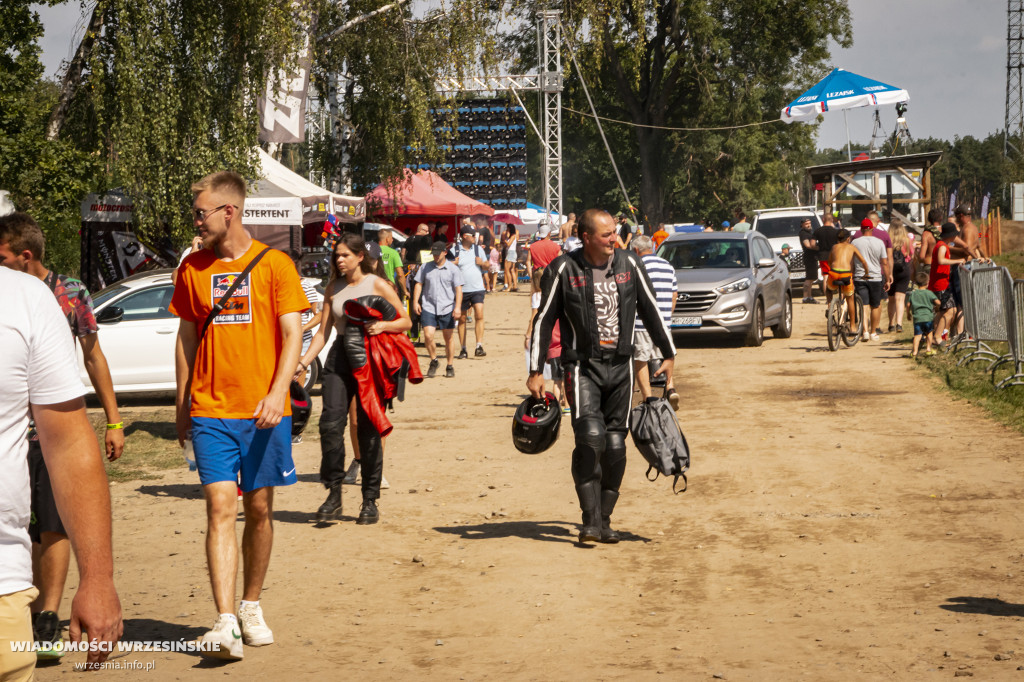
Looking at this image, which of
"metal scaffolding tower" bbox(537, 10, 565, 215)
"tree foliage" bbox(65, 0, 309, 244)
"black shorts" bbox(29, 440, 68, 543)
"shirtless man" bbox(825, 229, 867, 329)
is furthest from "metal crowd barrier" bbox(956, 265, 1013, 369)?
"metal scaffolding tower" bbox(537, 10, 565, 215)

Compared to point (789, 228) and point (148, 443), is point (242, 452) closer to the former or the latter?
point (148, 443)

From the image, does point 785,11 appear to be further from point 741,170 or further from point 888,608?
point 888,608

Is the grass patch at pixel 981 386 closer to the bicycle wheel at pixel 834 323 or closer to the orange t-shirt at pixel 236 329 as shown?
the bicycle wheel at pixel 834 323

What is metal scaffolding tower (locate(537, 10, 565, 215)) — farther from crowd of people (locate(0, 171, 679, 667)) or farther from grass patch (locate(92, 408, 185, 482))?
crowd of people (locate(0, 171, 679, 667))

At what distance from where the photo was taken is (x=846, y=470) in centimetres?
958

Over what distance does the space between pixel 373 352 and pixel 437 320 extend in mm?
8649

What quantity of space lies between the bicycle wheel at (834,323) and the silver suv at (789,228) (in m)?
10.6

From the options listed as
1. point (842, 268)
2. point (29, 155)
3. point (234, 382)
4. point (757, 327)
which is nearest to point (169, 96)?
point (29, 155)

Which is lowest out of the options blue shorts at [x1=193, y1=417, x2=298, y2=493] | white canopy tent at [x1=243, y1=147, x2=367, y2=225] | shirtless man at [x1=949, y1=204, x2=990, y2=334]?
blue shorts at [x1=193, y1=417, x2=298, y2=493]

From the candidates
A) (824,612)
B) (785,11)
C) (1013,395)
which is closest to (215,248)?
(824,612)

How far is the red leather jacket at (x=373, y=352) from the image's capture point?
8172 millimetres

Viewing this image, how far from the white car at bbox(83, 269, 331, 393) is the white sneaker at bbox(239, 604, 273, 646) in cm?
880

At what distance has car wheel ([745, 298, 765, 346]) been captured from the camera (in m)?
19.5

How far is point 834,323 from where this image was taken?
1862cm
